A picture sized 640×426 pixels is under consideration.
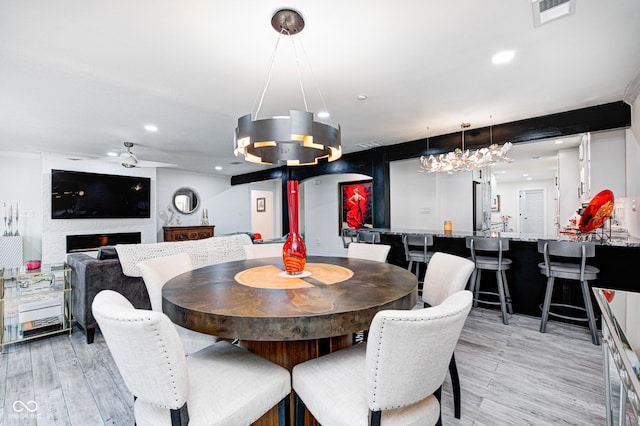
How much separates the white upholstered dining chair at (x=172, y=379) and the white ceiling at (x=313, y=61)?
179cm

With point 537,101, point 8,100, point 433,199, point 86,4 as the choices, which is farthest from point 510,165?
point 8,100

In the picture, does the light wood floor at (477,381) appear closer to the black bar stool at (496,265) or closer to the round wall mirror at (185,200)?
the black bar stool at (496,265)

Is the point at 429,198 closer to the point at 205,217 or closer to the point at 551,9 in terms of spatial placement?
the point at 551,9

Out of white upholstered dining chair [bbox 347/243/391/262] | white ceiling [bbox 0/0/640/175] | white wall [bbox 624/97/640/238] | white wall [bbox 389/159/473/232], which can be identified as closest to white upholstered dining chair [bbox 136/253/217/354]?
white upholstered dining chair [bbox 347/243/391/262]

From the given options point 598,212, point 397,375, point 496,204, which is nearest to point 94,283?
point 397,375

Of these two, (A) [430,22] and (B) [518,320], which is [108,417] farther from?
(B) [518,320]

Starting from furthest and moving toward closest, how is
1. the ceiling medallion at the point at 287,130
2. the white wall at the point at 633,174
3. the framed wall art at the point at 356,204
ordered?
the framed wall art at the point at 356,204, the white wall at the point at 633,174, the ceiling medallion at the point at 287,130

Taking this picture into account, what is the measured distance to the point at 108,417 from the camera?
169 cm

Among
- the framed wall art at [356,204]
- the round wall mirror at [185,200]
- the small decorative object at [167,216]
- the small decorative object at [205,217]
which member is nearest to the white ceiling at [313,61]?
the framed wall art at [356,204]

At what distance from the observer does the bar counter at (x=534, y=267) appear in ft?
9.22

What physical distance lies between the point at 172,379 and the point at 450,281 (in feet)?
4.83

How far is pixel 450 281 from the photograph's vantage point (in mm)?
1712

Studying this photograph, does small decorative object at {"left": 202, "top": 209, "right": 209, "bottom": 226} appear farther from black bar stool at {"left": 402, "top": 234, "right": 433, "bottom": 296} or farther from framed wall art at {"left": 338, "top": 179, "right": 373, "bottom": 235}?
black bar stool at {"left": 402, "top": 234, "right": 433, "bottom": 296}

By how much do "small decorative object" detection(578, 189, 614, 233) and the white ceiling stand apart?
1155mm
